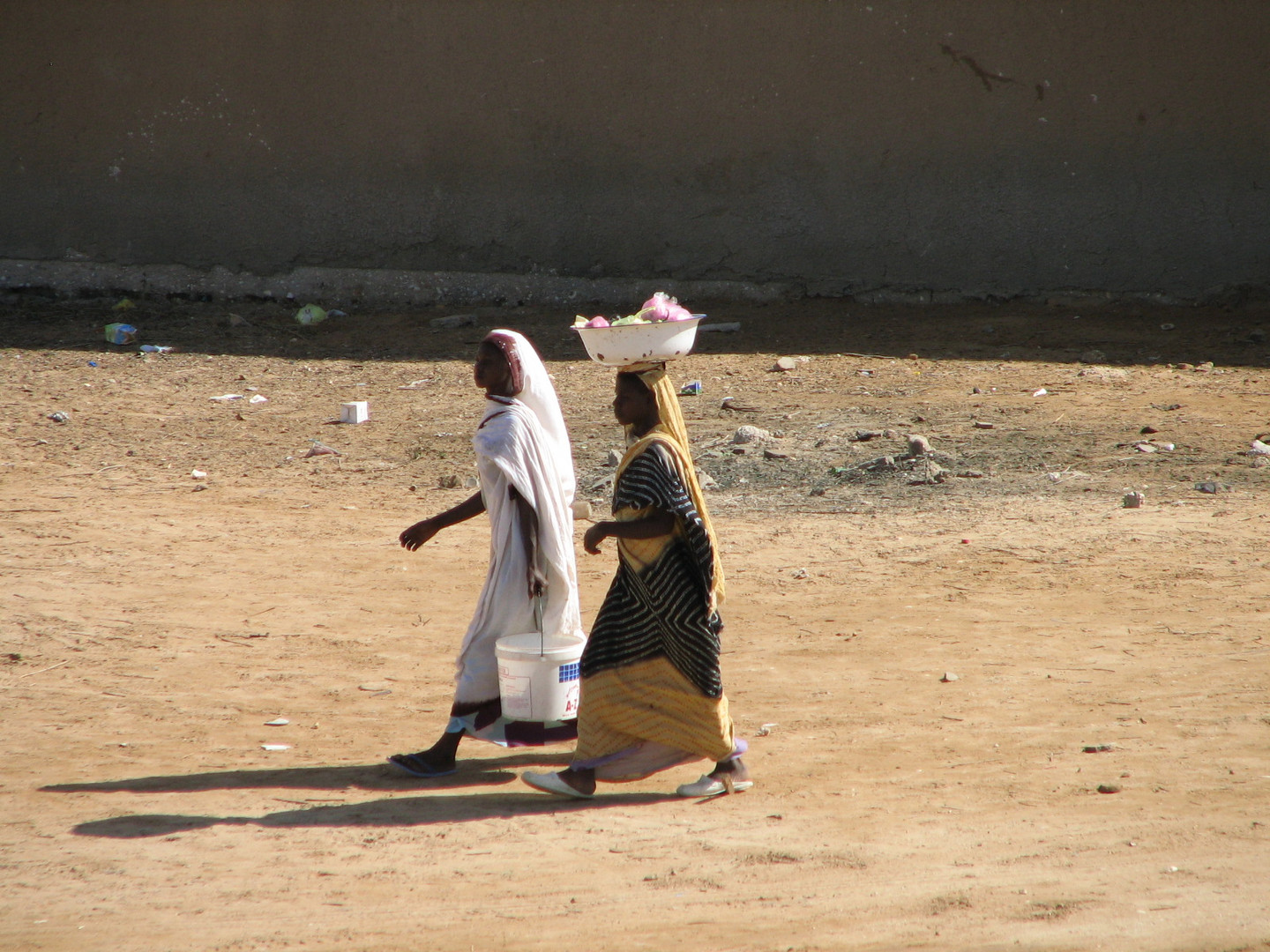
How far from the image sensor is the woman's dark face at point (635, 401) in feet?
13.0

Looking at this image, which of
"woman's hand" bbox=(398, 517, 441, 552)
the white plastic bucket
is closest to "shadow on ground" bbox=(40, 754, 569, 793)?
the white plastic bucket

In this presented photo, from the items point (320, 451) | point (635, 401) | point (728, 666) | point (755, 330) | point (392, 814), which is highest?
point (755, 330)

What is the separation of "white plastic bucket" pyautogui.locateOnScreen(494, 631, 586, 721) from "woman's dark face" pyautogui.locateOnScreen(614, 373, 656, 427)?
831mm

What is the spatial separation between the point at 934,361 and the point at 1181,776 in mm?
6875

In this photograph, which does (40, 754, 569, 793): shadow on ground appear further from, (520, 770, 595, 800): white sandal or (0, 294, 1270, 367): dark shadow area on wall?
(0, 294, 1270, 367): dark shadow area on wall

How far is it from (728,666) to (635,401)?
1.76 meters

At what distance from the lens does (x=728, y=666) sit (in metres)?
5.34

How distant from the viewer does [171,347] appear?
1141cm

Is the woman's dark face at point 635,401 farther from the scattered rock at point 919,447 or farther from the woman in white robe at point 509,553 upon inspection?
the scattered rock at point 919,447

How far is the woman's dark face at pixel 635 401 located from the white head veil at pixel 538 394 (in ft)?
1.32

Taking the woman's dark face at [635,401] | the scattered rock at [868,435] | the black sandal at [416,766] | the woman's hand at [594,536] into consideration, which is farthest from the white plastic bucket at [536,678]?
the scattered rock at [868,435]

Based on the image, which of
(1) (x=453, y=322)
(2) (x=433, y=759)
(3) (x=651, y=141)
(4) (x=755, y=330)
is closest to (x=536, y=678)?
(2) (x=433, y=759)

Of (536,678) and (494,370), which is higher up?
(494,370)

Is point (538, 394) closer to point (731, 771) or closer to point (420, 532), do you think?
point (420, 532)
